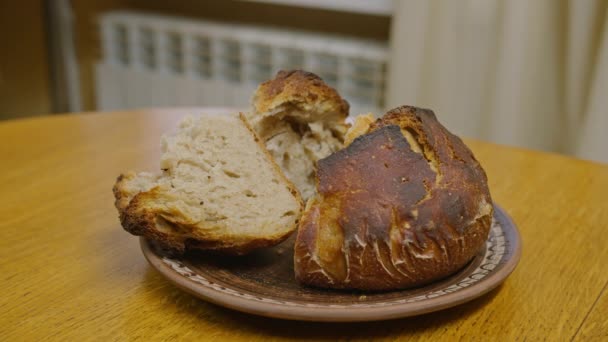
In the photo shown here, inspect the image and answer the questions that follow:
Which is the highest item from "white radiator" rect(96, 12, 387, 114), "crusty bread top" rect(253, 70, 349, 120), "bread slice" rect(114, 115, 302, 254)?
"crusty bread top" rect(253, 70, 349, 120)

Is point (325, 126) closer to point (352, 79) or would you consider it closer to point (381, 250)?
point (381, 250)

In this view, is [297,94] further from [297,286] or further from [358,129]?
[297,286]

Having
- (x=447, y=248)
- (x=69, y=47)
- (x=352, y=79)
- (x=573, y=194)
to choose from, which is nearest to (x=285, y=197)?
(x=447, y=248)

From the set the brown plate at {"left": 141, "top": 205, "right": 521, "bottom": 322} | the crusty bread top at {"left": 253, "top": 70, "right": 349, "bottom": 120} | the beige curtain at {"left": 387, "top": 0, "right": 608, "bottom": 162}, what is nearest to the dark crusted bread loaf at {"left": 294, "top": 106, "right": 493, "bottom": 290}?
the brown plate at {"left": 141, "top": 205, "right": 521, "bottom": 322}

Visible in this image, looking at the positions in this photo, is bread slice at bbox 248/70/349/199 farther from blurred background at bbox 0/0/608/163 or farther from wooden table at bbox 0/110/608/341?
blurred background at bbox 0/0/608/163

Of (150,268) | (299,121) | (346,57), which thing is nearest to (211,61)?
(346,57)

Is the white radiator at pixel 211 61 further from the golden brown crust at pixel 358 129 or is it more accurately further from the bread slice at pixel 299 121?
the golden brown crust at pixel 358 129

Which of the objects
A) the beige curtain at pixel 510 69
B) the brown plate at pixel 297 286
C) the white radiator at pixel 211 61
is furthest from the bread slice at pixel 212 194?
the white radiator at pixel 211 61
